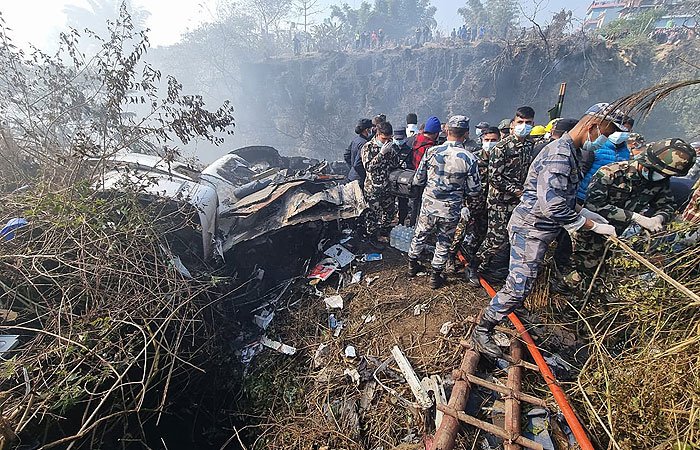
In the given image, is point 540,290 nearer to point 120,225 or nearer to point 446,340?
point 446,340

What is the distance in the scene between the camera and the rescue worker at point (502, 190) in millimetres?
3408

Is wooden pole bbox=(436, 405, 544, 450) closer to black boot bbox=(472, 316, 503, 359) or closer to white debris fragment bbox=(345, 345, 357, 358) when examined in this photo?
black boot bbox=(472, 316, 503, 359)

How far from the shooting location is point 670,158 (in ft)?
8.16

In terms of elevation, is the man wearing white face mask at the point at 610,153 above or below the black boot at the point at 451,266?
above

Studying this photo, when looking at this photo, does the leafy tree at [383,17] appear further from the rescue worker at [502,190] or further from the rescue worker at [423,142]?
the rescue worker at [502,190]

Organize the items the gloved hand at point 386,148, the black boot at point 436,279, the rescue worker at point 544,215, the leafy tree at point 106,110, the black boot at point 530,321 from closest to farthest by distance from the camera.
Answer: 1. the rescue worker at point 544,215
2. the black boot at point 530,321
3. the black boot at point 436,279
4. the leafy tree at point 106,110
5. the gloved hand at point 386,148

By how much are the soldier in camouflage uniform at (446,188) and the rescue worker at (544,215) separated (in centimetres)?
84

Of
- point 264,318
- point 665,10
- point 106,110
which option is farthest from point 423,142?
point 665,10

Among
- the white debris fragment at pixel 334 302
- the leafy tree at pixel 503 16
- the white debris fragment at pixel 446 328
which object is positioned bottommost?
the white debris fragment at pixel 334 302

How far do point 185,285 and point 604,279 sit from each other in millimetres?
3569

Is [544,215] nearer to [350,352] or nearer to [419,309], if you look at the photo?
[419,309]

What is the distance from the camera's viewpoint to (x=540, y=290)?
3205mm

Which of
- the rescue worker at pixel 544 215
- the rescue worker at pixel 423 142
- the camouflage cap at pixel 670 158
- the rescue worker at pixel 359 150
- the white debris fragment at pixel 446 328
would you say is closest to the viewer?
the rescue worker at pixel 544 215

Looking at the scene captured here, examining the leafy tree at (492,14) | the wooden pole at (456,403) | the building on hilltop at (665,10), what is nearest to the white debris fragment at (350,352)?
the wooden pole at (456,403)
